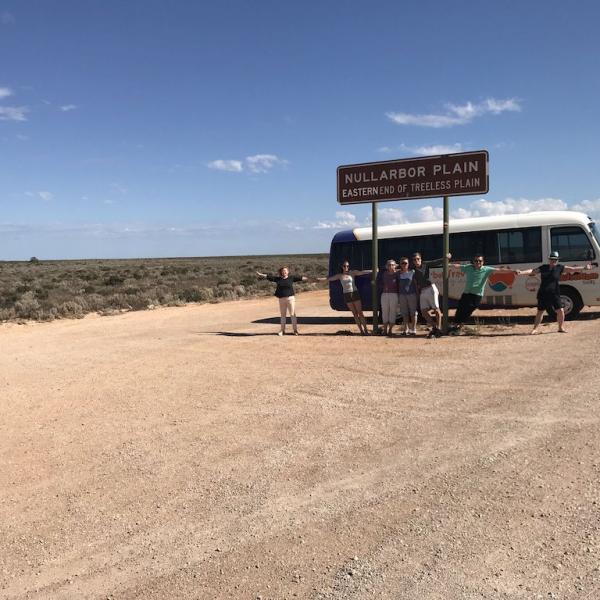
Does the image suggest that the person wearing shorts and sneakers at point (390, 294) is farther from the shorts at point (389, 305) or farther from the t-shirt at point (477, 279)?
the t-shirt at point (477, 279)

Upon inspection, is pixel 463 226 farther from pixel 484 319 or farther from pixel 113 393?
pixel 113 393

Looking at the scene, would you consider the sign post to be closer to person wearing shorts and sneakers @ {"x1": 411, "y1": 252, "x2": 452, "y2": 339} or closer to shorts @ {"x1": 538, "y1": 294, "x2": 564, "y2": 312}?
person wearing shorts and sneakers @ {"x1": 411, "y1": 252, "x2": 452, "y2": 339}

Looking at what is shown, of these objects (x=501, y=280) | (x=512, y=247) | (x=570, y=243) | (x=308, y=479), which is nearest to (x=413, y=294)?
(x=501, y=280)

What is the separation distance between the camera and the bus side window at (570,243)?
41.6 feet

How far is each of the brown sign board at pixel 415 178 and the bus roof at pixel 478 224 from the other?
6.36ft

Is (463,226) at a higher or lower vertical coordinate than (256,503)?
higher

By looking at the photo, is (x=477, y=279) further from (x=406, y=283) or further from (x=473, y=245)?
(x=473, y=245)

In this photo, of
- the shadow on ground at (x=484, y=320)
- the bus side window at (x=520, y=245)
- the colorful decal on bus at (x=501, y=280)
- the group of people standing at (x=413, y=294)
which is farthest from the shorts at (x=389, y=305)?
the bus side window at (x=520, y=245)

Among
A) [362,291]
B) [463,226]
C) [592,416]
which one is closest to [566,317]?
[463,226]

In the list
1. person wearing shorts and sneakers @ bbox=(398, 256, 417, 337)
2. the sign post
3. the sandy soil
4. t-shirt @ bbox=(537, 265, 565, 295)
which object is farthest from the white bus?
the sandy soil

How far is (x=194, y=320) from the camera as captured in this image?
56.2 feet

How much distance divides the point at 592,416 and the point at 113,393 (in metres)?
5.87

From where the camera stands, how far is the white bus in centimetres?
1271

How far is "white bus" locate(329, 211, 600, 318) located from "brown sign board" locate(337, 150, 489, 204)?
2009 millimetres
